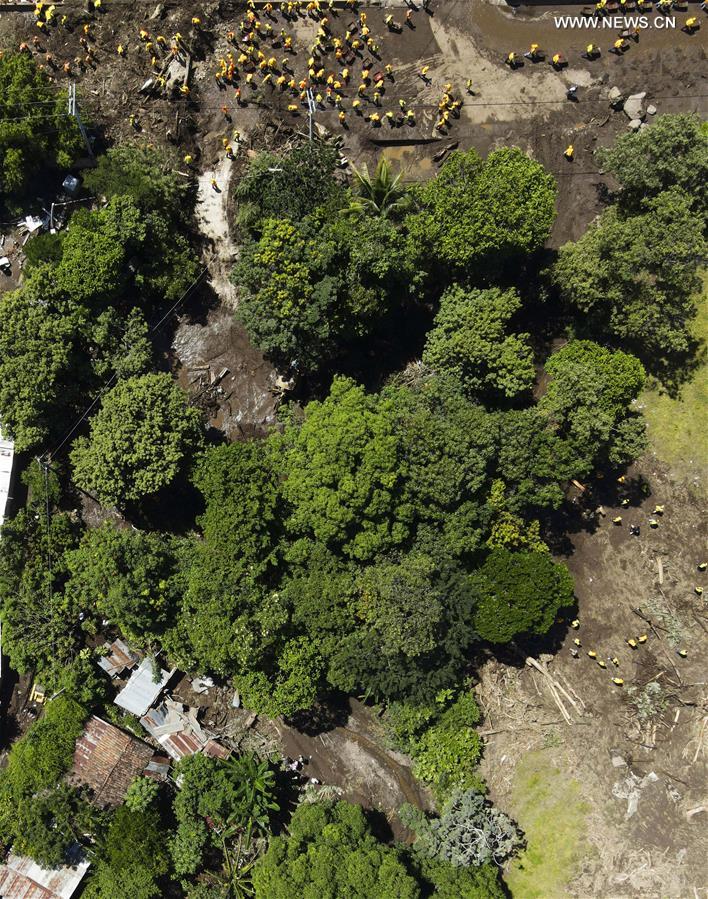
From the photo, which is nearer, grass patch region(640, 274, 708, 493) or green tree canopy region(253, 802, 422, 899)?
green tree canopy region(253, 802, 422, 899)

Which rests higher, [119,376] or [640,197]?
[640,197]

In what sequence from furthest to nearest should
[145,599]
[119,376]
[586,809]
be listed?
[586,809], [119,376], [145,599]

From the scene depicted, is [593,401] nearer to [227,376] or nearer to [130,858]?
[227,376]

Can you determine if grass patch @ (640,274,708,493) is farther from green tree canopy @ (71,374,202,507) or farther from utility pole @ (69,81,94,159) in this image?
utility pole @ (69,81,94,159)

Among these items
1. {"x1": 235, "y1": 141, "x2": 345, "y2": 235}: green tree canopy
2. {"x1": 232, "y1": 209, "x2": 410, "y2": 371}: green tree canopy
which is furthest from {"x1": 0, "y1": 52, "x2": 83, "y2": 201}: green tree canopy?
{"x1": 232, "y1": 209, "x2": 410, "y2": 371}: green tree canopy

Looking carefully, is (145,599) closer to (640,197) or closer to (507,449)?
(507,449)

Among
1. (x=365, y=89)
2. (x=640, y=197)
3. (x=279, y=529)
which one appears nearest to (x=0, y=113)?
(x=365, y=89)

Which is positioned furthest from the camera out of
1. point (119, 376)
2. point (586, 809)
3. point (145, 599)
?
point (586, 809)
